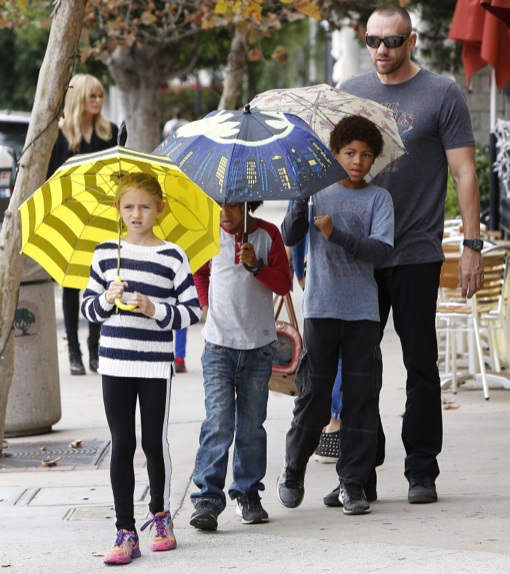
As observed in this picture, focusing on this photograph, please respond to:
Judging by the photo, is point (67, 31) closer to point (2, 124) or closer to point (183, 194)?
point (183, 194)

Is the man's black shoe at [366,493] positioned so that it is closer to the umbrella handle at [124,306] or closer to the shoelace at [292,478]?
the shoelace at [292,478]

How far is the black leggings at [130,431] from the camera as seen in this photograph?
146 inches

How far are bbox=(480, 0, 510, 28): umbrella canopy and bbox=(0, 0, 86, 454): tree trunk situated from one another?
3.25 metres

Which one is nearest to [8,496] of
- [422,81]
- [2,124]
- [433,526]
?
[433,526]

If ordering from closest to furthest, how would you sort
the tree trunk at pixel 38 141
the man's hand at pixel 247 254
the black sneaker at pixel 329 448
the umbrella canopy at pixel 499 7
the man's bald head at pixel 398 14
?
the man's hand at pixel 247 254 < the man's bald head at pixel 398 14 < the tree trunk at pixel 38 141 < the black sneaker at pixel 329 448 < the umbrella canopy at pixel 499 7

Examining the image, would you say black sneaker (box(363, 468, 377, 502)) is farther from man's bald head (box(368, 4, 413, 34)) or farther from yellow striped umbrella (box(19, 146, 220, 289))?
man's bald head (box(368, 4, 413, 34))

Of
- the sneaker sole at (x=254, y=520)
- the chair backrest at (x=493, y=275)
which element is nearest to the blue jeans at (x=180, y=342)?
the chair backrest at (x=493, y=275)

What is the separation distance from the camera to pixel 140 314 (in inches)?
146

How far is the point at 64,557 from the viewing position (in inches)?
145

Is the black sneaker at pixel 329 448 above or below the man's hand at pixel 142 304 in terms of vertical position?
below

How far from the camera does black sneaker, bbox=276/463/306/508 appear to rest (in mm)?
4297

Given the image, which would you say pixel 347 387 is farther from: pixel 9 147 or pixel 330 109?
pixel 9 147

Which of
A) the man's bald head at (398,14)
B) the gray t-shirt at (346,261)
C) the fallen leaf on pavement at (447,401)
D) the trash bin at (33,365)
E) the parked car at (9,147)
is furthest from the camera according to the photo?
the parked car at (9,147)

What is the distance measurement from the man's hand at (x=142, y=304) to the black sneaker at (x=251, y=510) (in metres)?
1.04
